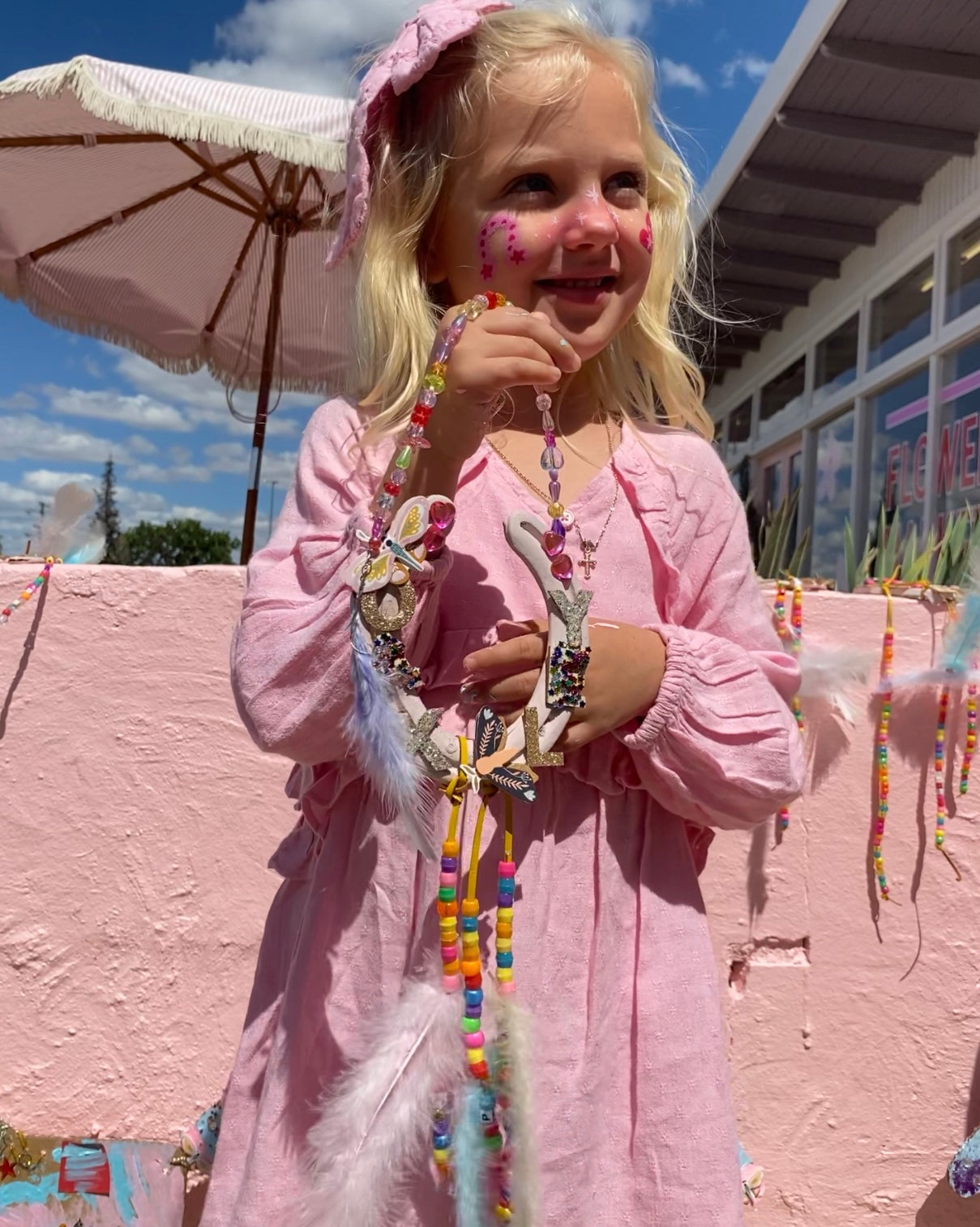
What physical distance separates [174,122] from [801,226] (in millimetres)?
4200

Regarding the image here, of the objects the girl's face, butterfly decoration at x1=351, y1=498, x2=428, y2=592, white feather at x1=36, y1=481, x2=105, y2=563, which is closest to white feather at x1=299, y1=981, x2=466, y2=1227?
butterfly decoration at x1=351, y1=498, x2=428, y2=592

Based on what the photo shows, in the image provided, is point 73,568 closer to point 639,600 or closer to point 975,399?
point 639,600

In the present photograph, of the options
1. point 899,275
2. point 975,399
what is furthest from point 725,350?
point 975,399

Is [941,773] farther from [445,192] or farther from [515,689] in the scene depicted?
[445,192]

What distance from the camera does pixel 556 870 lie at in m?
0.96

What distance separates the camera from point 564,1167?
89 cm

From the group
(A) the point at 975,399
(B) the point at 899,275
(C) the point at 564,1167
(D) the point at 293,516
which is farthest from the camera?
(B) the point at 899,275

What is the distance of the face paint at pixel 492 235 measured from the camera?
38.8 inches

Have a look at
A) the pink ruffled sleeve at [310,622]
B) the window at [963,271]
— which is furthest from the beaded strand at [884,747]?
the window at [963,271]

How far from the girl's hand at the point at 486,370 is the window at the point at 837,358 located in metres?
6.09

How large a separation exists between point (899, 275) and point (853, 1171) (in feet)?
16.8

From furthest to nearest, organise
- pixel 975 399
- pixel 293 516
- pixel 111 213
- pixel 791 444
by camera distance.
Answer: pixel 791 444
pixel 975 399
pixel 111 213
pixel 293 516

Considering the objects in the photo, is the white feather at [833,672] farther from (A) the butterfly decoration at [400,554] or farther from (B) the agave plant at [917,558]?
(A) the butterfly decoration at [400,554]

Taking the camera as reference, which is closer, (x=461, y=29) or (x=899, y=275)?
(x=461, y=29)
